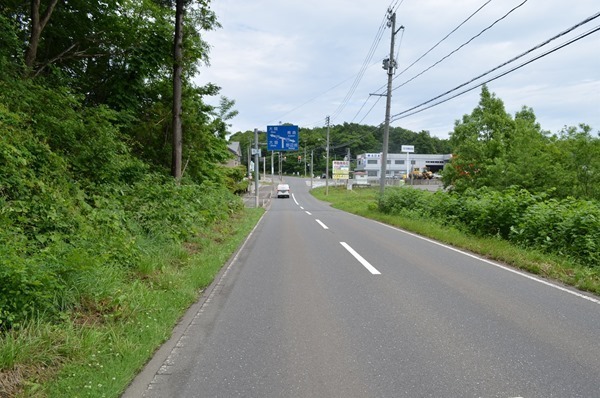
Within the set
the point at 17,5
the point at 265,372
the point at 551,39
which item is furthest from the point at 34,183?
the point at 551,39

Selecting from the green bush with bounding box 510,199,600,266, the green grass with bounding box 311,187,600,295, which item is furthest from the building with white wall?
the green bush with bounding box 510,199,600,266

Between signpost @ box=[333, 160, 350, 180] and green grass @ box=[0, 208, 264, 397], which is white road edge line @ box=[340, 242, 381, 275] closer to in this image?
green grass @ box=[0, 208, 264, 397]

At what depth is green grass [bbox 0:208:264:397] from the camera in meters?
2.84

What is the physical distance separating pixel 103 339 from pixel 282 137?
82.2 ft

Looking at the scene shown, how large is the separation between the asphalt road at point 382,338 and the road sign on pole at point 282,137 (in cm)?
2149

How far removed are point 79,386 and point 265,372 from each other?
146cm

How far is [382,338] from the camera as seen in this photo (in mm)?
3953

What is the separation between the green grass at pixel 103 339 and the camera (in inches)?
112

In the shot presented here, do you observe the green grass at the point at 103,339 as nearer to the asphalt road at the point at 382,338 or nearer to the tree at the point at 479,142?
the asphalt road at the point at 382,338

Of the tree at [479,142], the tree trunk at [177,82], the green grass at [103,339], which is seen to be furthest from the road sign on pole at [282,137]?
the green grass at [103,339]

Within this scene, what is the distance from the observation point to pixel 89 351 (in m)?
3.36

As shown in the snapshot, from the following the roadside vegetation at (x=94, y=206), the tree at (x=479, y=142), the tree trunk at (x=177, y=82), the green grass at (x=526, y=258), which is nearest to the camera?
the roadside vegetation at (x=94, y=206)

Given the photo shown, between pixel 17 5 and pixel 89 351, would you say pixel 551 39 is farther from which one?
pixel 17 5

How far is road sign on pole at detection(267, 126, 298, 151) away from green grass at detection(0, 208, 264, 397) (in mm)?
22461
